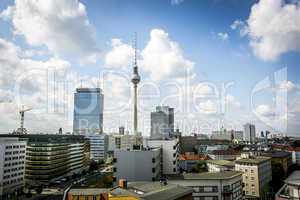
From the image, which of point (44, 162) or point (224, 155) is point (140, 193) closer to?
point (44, 162)

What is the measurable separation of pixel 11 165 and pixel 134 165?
42602 mm

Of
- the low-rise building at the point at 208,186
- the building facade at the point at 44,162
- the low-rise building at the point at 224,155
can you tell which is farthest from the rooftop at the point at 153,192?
the low-rise building at the point at 224,155

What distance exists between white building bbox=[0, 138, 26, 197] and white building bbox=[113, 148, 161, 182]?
3653 centimetres

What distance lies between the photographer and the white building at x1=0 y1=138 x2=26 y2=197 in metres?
81.0

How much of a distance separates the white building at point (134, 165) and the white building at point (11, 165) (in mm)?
36527

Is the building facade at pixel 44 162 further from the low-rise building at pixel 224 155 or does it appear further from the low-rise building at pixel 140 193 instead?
the low-rise building at pixel 224 155

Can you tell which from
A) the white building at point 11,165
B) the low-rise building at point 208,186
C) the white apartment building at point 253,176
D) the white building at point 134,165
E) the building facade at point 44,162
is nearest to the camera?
the low-rise building at point 208,186

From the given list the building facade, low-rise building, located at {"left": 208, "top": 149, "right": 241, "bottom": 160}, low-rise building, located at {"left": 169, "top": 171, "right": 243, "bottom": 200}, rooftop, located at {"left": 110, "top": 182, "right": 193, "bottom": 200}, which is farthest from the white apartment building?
the building facade

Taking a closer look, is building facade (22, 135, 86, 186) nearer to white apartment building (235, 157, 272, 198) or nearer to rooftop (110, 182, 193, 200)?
white apartment building (235, 157, 272, 198)

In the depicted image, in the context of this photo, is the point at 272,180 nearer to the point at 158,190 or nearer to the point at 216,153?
the point at 216,153

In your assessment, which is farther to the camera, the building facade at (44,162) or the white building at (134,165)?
the building facade at (44,162)

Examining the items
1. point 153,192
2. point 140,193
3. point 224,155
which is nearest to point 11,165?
point 140,193

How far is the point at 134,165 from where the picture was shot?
65750 millimetres

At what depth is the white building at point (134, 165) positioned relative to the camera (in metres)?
65.2
